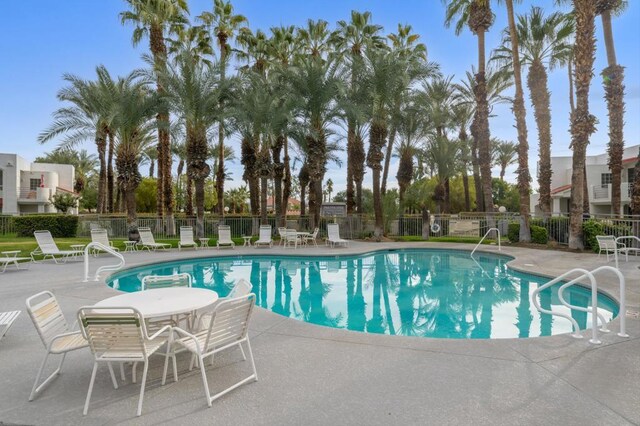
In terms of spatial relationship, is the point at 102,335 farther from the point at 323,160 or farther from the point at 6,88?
the point at 6,88

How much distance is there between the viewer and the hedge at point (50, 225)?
2061 centimetres

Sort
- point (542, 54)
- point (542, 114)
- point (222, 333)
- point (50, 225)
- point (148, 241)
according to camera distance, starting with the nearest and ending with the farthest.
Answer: point (222, 333), point (148, 241), point (50, 225), point (542, 54), point (542, 114)

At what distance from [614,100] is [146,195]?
40.2m

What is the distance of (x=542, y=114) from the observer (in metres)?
21.9

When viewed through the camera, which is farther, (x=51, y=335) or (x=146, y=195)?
(x=146, y=195)

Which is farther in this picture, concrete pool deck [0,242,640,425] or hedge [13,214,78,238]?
hedge [13,214,78,238]

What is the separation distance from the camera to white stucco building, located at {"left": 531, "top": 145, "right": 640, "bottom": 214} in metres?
26.3

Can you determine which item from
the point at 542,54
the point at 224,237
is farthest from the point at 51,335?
the point at 542,54

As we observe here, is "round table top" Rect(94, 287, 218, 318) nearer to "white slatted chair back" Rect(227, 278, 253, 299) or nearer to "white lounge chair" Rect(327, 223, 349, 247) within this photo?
"white slatted chair back" Rect(227, 278, 253, 299)

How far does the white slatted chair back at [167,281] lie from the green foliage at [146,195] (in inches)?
1494

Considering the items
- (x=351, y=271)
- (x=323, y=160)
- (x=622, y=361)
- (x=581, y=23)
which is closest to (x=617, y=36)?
(x=581, y=23)

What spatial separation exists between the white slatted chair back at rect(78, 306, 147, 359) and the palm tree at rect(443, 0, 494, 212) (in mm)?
21901

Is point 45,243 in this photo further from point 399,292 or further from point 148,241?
point 399,292

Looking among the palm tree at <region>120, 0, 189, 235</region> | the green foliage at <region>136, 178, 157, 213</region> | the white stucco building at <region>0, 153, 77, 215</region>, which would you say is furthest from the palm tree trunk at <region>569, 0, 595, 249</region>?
the white stucco building at <region>0, 153, 77, 215</region>
